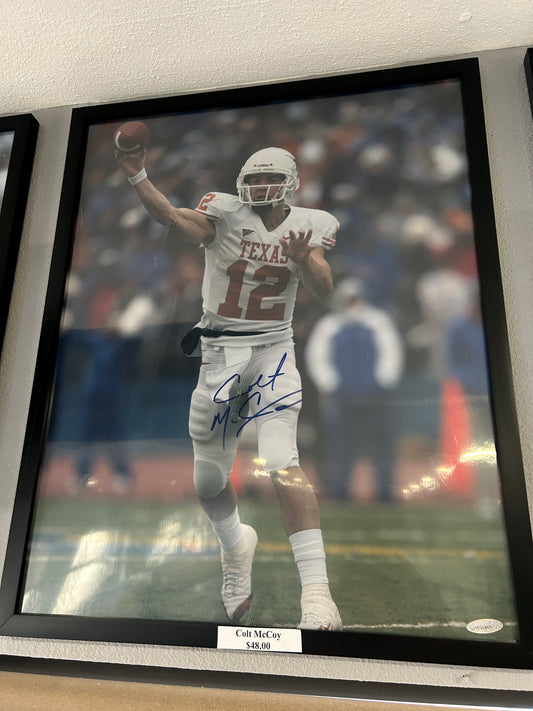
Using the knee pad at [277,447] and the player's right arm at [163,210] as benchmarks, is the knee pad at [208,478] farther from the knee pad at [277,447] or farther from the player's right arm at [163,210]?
the player's right arm at [163,210]

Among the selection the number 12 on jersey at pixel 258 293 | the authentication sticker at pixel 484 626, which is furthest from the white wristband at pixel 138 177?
the authentication sticker at pixel 484 626

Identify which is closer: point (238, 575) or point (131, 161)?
point (238, 575)

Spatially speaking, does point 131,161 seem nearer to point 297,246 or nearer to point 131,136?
point 131,136

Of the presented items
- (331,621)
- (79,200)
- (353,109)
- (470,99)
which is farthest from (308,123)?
(331,621)

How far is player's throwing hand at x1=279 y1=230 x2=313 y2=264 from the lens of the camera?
48.6 inches

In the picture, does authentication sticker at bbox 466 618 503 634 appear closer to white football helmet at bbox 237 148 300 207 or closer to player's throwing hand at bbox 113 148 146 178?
white football helmet at bbox 237 148 300 207

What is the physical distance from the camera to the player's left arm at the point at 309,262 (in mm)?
1205

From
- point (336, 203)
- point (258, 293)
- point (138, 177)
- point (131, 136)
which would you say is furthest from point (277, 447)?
point (131, 136)

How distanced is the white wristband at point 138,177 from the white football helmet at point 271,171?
0.83ft

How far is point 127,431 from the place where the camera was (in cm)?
119

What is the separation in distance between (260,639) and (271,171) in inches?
40.3

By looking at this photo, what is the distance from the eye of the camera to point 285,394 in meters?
1.14

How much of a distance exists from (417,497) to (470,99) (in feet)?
3.06
